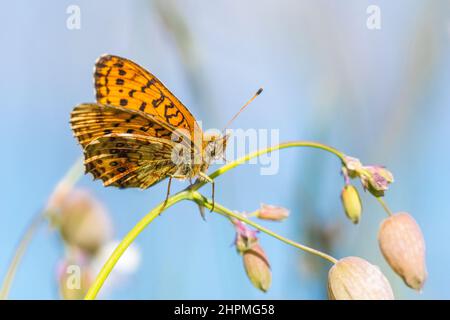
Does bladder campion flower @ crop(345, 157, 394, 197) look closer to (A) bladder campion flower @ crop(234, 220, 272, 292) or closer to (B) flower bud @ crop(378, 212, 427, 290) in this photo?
(B) flower bud @ crop(378, 212, 427, 290)

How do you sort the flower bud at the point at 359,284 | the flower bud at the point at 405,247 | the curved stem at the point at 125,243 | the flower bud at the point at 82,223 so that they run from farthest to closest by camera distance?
the flower bud at the point at 82,223 → the flower bud at the point at 405,247 → the flower bud at the point at 359,284 → the curved stem at the point at 125,243

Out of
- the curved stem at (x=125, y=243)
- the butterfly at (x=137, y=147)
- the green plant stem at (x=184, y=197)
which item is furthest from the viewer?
the butterfly at (x=137, y=147)

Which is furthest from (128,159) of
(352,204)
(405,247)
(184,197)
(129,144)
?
(405,247)

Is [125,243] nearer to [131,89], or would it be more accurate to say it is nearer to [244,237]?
[244,237]

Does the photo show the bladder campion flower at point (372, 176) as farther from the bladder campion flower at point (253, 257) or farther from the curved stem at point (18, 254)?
the curved stem at point (18, 254)

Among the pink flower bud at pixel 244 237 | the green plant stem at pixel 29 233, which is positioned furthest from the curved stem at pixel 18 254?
the pink flower bud at pixel 244 237

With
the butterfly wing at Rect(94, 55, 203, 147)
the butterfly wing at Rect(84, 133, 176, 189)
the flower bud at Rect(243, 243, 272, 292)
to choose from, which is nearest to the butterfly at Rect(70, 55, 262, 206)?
the butterfly wing at Rect(84, 133, 176, 189)
